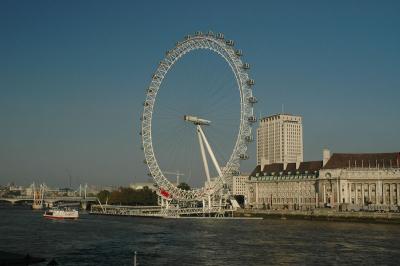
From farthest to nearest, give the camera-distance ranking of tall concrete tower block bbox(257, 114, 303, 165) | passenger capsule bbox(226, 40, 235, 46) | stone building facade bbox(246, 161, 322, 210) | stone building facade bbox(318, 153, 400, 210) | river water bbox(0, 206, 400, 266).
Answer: tall concrete tower block bbox(257, 114, 303, 165), stone building facade bbox(246, 161, 322, 210), stone building facade bbox(318, 153, 400, 210), passenger capsule bbox(226, 40, 235, 46), river water bbox(0, 206, 400, 266)

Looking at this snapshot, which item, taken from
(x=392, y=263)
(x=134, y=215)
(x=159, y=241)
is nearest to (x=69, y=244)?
(x=159, y=241)

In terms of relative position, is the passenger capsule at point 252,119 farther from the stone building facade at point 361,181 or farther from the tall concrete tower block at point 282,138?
the tall concrete tower block at point 282,138

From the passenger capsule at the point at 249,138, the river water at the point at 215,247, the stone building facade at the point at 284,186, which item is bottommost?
the river water at the point at 215,247

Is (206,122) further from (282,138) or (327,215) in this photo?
(282,138)

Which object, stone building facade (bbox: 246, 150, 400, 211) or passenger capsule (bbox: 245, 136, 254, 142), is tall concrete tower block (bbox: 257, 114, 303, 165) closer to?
stone building facade (bbox: 246, 150, 400, 211)

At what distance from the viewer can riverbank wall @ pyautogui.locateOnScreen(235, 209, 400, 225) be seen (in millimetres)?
77250

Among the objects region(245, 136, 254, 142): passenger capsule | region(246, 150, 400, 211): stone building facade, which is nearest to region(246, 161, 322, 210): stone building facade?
region(246, 150, 400, 211): stone building facade

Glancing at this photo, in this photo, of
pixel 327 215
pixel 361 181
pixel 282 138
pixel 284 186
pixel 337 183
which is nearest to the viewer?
pixel 327 215

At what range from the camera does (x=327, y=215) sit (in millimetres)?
85000

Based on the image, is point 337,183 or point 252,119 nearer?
point 252,119

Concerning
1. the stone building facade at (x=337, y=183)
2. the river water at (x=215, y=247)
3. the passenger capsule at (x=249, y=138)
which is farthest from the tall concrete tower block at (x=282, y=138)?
the river water at (x=215, y=247)

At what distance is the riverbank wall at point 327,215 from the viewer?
77.2m

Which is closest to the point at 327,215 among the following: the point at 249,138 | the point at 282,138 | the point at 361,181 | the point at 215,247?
the point at 361,181

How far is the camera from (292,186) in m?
112
